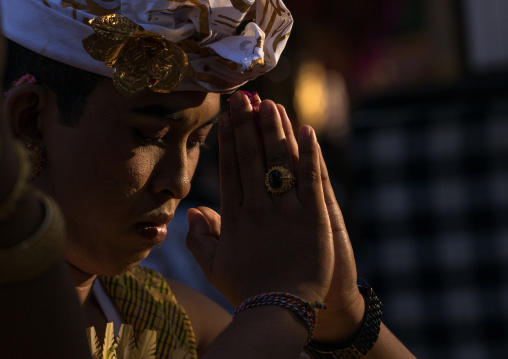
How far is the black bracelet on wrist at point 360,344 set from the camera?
72.7 inches

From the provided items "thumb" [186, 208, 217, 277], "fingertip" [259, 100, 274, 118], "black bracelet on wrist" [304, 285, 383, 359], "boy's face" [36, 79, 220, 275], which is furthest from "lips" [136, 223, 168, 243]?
"black bracelet on wrist" [304, 285, 383, 359]

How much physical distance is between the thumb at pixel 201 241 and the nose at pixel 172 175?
193mm

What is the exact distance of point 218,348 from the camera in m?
1.31

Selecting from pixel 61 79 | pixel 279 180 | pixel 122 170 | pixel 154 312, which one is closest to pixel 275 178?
pixel 279 180

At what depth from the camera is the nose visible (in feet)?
5.36

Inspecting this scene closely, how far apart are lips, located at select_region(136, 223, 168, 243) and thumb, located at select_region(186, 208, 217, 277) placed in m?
0.15

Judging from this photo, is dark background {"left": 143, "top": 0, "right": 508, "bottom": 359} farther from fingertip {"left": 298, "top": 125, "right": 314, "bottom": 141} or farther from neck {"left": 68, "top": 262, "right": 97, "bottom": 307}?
fingertip {"left": 298, "top": 125, "right": 314, "bottom": 141}

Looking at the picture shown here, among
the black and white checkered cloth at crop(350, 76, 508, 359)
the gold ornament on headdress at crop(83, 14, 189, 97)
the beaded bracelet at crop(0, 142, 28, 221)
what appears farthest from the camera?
the black and white checkered cloth at crop(350, 76, 508, 359)

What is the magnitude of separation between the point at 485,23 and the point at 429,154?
76.8 inches

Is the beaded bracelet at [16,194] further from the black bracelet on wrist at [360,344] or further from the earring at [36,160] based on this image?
the black bracelet on wrist at [360,344]

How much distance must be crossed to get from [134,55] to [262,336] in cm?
71

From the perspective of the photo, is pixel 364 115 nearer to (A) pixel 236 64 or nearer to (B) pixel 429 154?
(B) pixel 429 154

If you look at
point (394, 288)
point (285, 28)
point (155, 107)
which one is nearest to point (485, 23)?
point (394, 288)

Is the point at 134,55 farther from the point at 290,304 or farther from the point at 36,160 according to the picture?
the point at 290,304
